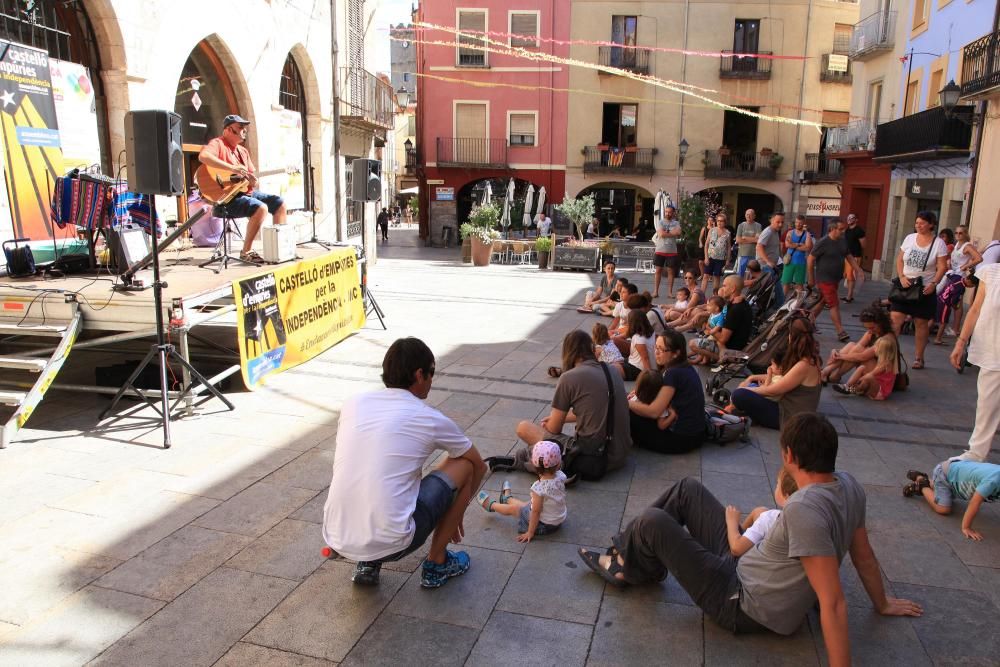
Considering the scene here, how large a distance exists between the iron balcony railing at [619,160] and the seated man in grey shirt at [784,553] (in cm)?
2664

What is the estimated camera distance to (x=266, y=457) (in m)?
5.95

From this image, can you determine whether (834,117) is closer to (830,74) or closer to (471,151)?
(830,74)

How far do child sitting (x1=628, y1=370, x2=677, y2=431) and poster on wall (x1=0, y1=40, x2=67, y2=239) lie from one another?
7606 mm

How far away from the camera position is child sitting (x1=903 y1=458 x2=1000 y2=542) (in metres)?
4.55

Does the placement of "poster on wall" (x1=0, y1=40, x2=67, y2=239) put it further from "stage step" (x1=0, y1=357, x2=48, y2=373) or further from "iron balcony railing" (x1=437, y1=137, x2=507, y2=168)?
"iron balcony railing" (x1=437, y1=137, x2=507, y2=168)

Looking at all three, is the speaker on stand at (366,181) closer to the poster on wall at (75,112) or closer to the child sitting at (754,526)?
the poster on wall at (75,112)

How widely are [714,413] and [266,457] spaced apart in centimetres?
369

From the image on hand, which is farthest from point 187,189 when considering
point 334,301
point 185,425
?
point 185,425

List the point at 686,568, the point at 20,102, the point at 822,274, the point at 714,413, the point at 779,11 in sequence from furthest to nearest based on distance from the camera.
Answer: the point at 779,11 → the point at 822,274 → the point at 20,102 → the point at 714,413 → the point at 686,568

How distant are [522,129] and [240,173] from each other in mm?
22633

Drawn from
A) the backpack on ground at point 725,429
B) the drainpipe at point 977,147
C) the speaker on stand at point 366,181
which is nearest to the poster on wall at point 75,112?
the speaker on stand at point 366,181

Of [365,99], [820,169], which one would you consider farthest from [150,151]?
[820,169]

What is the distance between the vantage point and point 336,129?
17406mm

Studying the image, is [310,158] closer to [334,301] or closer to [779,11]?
[334,301]
